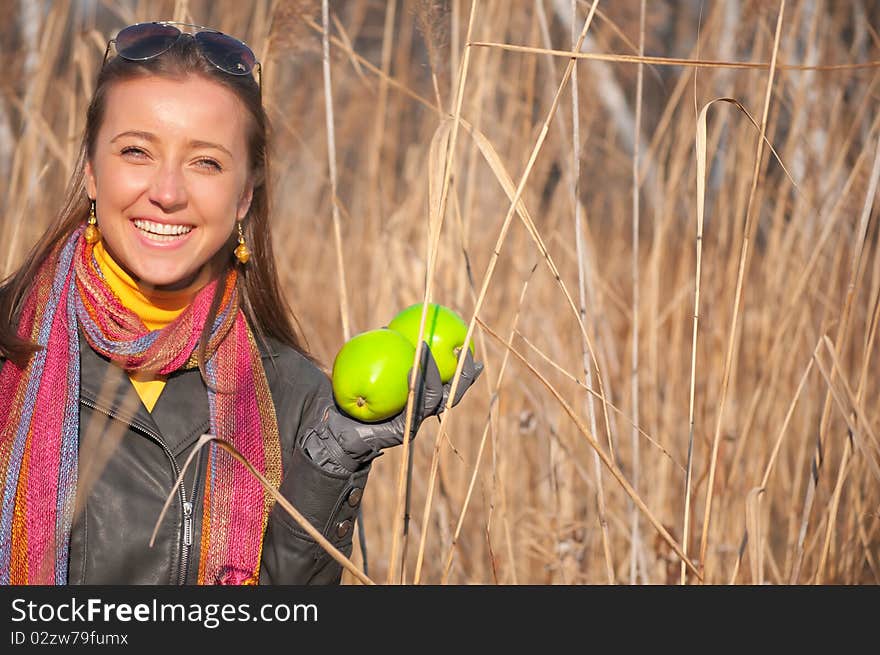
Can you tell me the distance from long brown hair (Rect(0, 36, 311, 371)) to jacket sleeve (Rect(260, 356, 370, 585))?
0.14 meters

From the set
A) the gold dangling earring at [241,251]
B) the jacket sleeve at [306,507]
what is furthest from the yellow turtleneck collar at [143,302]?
the jacket sleeve at [306,507]

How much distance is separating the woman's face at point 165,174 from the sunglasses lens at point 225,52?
44mm

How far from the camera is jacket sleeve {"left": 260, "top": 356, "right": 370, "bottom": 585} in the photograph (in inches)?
52.2

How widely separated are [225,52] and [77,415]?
1.89ft

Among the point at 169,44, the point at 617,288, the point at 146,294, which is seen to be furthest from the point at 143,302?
the point at 617,288

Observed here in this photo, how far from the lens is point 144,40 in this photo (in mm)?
1450

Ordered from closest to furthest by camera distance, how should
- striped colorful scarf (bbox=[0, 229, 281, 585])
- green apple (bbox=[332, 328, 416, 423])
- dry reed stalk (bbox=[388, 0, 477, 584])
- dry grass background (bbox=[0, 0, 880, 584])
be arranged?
dry reed stalk (bbox=[388, 0, 477, 584]) < green apple (bbox=[332, 328, 416, 423]) < striped colorful scarf (bbox=[0, 229, 281, 585]) < dry grass background (bbox=[0, 0, 880, 584])

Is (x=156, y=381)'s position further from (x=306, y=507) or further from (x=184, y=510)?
(x=306, y=507)

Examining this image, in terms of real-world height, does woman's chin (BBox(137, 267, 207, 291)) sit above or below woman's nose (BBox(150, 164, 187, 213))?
Answer: below

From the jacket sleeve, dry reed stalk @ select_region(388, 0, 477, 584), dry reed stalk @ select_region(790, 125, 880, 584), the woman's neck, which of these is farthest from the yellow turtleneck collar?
dry reed stalk @ select_region(790, 125, 880, 584)

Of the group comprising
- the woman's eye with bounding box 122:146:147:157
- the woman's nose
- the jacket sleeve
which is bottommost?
the jacket sleeve

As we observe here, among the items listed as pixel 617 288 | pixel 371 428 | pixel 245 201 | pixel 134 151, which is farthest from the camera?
pixel 617 288

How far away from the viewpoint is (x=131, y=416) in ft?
4.36

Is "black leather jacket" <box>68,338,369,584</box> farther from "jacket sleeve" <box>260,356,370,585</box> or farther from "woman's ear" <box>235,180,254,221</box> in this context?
"woman's ear" <box>235,180,254,221</box>
